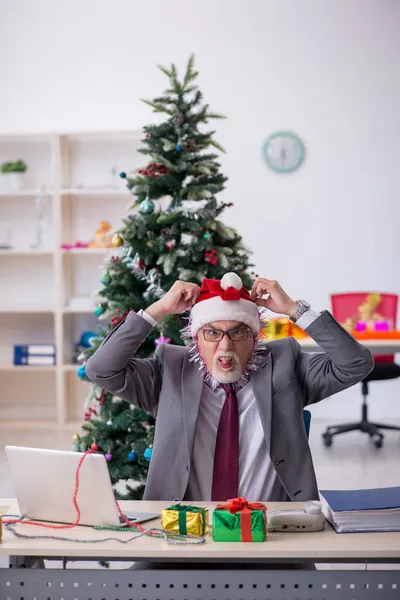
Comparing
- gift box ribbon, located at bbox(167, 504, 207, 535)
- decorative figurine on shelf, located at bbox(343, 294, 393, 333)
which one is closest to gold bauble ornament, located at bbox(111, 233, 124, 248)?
gift box ribbon, located at bbox(167, 504, 207, 535)

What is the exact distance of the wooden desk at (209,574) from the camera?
1867 millimetres

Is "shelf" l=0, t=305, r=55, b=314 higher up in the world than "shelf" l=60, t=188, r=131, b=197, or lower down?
lower down

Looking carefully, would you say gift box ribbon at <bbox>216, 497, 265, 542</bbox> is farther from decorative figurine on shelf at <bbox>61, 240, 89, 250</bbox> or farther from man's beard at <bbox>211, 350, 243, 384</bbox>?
decorative figurine on shelf at <bbox>61, 240, 89, 250</bbox>

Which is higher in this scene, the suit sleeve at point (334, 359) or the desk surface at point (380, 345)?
the suit sleeve at point (334, 359)

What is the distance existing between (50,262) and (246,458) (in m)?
4.87

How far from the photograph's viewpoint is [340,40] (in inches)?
271

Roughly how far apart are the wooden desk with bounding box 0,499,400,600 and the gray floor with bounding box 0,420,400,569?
111 inches

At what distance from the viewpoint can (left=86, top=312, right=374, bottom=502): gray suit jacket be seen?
2.46 metres

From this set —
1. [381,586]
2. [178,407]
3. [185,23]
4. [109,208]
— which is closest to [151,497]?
[178,407]

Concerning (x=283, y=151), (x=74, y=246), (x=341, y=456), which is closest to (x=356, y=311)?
(x=341, y=456)

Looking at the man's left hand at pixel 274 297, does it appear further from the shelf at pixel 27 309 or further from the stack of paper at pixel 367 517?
the shelf at pixel 27 309

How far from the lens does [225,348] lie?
2473 mm

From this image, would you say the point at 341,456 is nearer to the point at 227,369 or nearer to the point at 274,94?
the point at 274,94

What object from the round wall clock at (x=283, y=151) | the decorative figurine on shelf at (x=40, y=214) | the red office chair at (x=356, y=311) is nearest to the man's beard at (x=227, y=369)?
the red office chair at (x=356, y=311)
